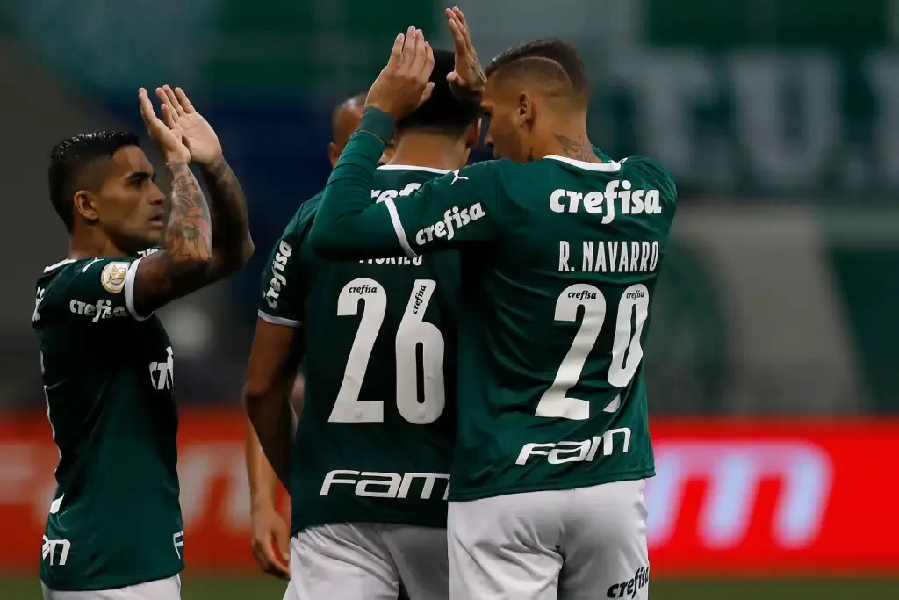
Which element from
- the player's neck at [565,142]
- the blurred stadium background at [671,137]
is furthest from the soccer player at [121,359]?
the blurred stadium background at [671,137]

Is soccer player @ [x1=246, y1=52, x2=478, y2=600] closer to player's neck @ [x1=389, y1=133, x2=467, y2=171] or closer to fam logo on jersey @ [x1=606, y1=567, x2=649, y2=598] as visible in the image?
player's neck @ [x1=389, y1=133, x2=467, y2=171]

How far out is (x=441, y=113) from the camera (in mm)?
3689

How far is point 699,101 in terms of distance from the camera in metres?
13.9

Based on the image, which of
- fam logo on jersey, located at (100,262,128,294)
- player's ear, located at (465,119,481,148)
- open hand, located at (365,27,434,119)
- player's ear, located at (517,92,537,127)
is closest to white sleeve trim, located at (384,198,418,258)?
open hand, located at (365,27,434,119)

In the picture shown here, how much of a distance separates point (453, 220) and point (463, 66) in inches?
19.8

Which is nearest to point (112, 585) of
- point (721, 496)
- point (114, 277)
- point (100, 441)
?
point (100, 441)

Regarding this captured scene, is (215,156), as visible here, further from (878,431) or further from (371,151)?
(878,431)

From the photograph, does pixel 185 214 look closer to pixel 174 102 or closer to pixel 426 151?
pixel 174 102

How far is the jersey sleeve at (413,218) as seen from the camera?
325cm

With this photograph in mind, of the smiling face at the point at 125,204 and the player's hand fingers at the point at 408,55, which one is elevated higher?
the player's hand fingers at the point at 408,55

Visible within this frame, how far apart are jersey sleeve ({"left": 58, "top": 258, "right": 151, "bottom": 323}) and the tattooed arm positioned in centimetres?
2

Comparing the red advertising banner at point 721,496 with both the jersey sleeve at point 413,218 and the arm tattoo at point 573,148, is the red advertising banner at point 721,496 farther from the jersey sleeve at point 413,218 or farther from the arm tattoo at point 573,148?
the jersey sleeve at point 413,218

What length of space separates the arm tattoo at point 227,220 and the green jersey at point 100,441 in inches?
11.6

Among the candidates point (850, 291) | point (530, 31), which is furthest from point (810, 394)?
point (530, 31)
